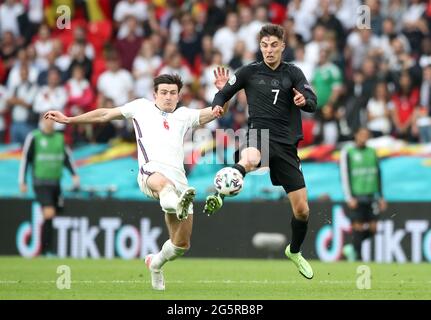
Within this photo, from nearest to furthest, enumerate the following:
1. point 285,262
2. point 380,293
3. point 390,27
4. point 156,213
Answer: point 380,293 < point 285,262 < point 156,213 < point 390,27


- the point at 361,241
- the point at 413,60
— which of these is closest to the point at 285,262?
the point at 361,241

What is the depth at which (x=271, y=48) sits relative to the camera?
13.3 m

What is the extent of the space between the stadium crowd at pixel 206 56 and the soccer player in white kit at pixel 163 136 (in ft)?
26.7

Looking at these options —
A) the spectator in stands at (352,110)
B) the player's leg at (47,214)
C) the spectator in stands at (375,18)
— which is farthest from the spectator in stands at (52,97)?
the spectator in stands at (375,18)

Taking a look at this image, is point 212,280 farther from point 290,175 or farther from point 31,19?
point 31,19

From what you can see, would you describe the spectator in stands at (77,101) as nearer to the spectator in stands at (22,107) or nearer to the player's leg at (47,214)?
the spectator in stands at (22,107)

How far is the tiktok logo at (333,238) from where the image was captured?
20.6m

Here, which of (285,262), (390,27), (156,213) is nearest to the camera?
(285,262)

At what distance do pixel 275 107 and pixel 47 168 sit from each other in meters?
9.10

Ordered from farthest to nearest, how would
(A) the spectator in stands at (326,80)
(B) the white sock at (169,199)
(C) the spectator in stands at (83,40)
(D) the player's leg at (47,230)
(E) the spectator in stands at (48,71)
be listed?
(C) the spectator in stands at (83,40), (E) the spectator in stands at (48,71), (A) the spectator in stands at (326,80), (D) the player's leg at (47,230), (B) the white sock at (169,199)

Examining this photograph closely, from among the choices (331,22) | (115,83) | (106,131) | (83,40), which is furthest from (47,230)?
(331,22)

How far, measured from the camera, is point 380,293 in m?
13.0
